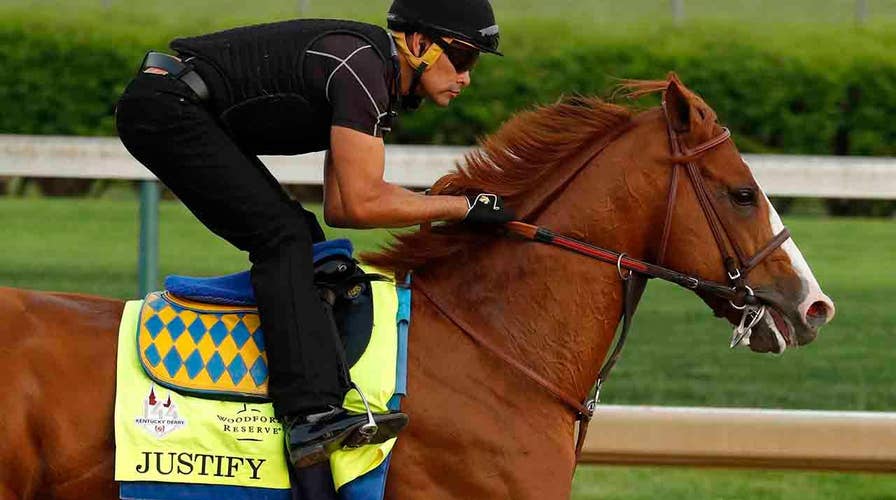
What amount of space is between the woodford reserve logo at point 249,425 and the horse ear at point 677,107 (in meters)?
1.30

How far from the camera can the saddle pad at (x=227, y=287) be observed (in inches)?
151

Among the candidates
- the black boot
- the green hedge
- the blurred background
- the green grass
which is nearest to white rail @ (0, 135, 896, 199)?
the green grass

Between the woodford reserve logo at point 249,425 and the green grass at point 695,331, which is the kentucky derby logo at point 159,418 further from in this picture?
the green grass at point 695,331

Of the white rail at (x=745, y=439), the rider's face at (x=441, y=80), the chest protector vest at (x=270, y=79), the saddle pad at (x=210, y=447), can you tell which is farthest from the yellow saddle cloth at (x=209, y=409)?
the white rail at (x=745, y=439)

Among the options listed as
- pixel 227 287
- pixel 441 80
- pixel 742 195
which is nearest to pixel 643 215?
pixel 742 195

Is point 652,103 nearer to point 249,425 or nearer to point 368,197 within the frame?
point 368,197

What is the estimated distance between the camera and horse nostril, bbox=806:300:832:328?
3.88m

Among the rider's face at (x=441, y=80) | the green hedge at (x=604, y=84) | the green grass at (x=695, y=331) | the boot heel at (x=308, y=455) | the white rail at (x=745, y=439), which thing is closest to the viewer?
the boot heel at (x=308, y=455)

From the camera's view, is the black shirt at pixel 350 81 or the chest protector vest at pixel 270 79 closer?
the black shirt at pixel 350 81

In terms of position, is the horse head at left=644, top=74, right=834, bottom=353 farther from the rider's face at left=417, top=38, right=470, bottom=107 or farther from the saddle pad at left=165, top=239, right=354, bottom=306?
the saddle pad at left=165, top=239, right=354, bottom=306

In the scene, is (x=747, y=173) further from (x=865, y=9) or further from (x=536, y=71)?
(x=865, y=9)

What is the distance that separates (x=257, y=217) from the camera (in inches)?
148

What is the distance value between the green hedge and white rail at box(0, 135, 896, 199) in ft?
24.1

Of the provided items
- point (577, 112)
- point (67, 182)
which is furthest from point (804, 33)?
point (577, 112)
